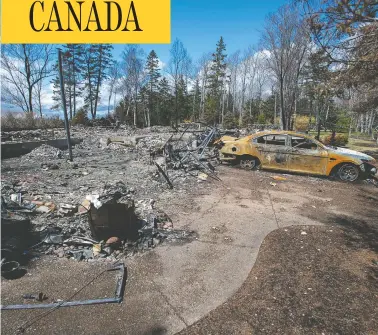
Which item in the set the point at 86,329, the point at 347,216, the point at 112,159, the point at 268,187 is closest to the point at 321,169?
the point at 268,187

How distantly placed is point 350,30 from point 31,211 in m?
7.08

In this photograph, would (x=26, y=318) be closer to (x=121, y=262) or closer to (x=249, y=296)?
(x=121, y=262)

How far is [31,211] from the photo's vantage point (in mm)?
5285

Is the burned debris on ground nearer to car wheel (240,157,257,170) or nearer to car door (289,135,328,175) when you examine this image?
car wheel (240,157,257,170)

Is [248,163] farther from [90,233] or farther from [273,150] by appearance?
[90,233]

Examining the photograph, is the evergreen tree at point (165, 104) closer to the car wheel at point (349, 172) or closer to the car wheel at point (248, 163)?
the car wheel at point (248, 163)

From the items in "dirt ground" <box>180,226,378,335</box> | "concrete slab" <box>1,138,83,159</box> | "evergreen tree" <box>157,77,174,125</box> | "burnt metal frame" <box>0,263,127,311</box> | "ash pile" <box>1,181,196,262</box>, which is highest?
"evergreen tree" <box>157,77,174,125</box>

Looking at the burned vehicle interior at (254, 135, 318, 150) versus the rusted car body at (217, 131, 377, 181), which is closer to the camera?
the rusted car body at (217, 131, 377, 181)

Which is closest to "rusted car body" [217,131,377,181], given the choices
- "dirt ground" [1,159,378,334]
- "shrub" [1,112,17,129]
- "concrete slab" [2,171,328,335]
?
"dirt ground" [1,159,378,334]

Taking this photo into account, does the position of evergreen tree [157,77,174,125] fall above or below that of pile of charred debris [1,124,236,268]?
above

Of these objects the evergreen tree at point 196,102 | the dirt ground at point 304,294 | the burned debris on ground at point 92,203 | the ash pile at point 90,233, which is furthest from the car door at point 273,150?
the evergreen tree at point 196,102

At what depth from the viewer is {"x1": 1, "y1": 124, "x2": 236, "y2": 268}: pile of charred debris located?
4.24 metres

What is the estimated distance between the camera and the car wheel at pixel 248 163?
381 inches

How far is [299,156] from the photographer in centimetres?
871
